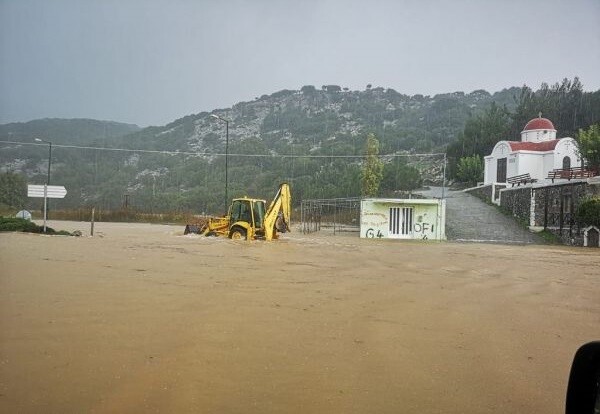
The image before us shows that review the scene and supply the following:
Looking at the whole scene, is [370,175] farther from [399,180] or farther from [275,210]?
[275,210]

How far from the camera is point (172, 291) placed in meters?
7.89

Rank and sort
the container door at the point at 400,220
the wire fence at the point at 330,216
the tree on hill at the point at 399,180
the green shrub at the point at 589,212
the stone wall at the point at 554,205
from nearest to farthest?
the green shrub at the point at 589,212 < the stone wall at the point at 554,205 < the container door at the point at 400,220 < the wire fence at the point at 330,216 < the tree on hill at the point at 399,180

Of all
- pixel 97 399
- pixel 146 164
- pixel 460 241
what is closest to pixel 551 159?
pixel 460 241

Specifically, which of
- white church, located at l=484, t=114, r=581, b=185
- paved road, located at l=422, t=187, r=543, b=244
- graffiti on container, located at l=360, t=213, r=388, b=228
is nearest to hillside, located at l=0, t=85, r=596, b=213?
white church, located at l=484, t=114, r=581, b=185

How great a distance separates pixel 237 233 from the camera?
71.9 feet

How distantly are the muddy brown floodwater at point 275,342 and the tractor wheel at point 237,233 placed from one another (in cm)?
1123

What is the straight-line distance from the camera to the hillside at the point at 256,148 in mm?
74875

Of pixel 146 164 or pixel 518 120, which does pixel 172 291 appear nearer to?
pixel 518 120

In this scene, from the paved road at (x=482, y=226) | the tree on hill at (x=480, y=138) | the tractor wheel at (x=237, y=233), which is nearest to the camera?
the tractor wheel at (x=237, y=233)

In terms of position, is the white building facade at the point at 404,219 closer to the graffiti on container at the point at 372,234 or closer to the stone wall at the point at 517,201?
the graffiti on container at the point at 372,234

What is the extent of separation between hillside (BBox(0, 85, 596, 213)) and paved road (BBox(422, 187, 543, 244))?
53.4ft

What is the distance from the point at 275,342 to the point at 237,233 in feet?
55.4

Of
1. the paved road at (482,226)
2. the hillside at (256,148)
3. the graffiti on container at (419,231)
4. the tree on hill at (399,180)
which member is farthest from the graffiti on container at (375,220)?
the tree on hill at (399,180)

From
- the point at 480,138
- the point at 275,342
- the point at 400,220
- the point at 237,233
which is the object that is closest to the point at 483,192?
the point at 400,220
